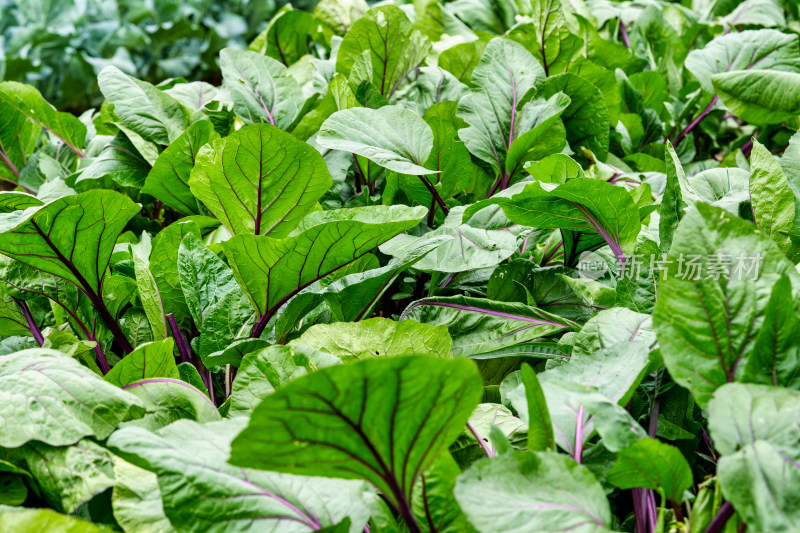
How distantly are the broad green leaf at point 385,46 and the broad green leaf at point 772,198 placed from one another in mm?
563

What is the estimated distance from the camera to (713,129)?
1.35 meters

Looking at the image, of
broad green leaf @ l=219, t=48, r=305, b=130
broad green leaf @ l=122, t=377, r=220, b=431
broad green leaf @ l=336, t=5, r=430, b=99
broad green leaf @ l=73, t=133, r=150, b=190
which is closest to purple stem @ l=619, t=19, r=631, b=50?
broad green leaf @ l=336, t=5, r=430, b=99

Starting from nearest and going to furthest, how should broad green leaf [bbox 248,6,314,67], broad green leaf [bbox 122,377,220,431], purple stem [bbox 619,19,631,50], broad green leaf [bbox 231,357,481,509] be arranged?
1. broad green leaf [bbox 231,357,481,509]
2. broad green leaf [bbox 122,377,220,431]
3. broad green leaf [bbox 248,6,314,67]
4. purple stem [bbox 619,19,631,50]

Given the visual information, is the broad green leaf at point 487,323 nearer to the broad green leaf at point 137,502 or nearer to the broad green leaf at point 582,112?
the broad green leaf at point 137,502

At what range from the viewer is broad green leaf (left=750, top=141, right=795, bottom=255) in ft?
2.19

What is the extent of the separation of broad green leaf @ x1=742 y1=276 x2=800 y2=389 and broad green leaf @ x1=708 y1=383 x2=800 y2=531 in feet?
0.11

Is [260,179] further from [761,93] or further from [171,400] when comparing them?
[761,93]

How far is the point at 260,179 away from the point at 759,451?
0.54m

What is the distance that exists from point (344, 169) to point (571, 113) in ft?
1.17

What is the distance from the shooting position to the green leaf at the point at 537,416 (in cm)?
51

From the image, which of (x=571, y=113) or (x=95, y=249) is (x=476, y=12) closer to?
(x=571, y=113)

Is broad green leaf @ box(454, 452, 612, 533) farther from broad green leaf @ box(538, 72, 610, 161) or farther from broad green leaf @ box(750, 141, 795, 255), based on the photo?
broad green leaf @ box(538, 72, 610, 161)

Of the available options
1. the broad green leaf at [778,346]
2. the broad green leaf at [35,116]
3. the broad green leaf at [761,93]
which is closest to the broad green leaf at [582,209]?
the broad green leaf at [778,346]

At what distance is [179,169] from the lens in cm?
89
